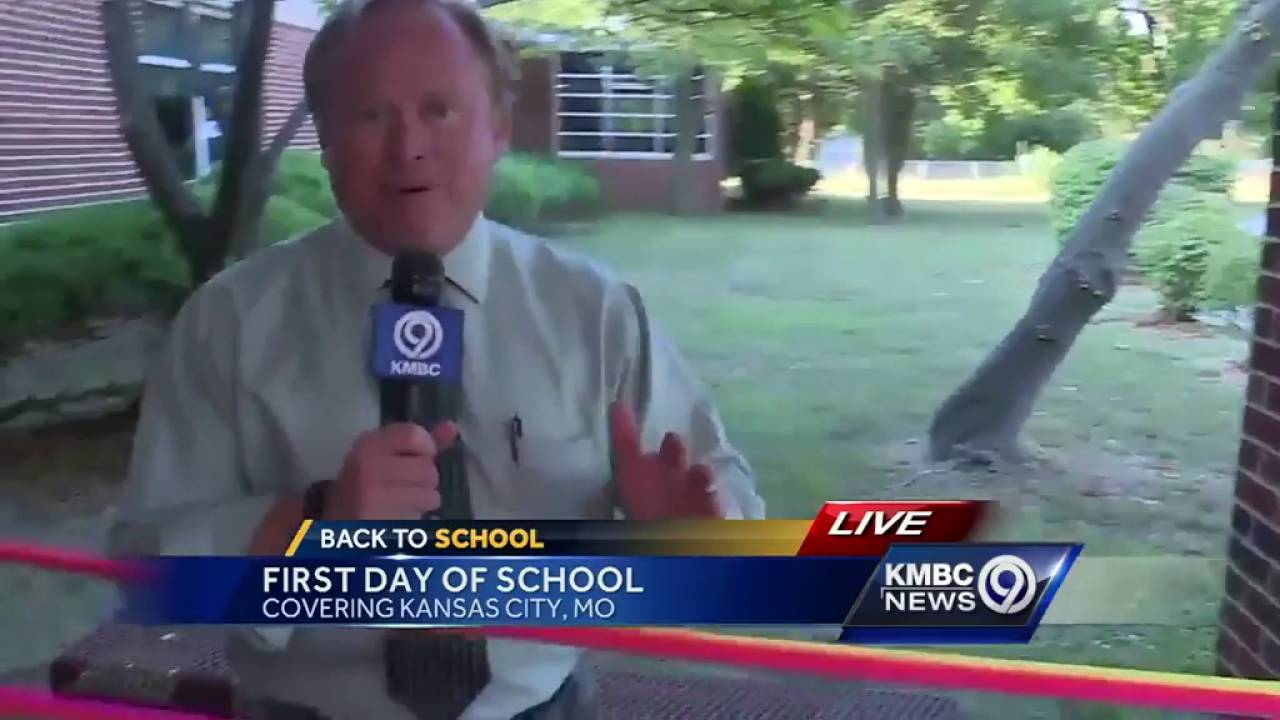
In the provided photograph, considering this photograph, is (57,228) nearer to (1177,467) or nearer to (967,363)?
(967,363)

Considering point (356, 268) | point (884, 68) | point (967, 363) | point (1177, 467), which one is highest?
point (884, 68)

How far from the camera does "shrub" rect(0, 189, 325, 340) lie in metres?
1.53

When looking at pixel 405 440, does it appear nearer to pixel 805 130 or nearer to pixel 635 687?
pixel 635 687

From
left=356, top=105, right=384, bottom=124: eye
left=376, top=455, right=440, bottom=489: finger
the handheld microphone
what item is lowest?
left=376, top=455, right=440, bottom=489: finger

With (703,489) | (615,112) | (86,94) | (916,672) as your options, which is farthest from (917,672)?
(86,94)

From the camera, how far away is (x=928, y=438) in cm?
151

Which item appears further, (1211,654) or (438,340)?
(1211,654)

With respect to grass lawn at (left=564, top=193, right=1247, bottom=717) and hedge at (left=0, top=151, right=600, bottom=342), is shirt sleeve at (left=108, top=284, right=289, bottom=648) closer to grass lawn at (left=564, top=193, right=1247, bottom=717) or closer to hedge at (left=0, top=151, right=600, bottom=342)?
hedge at (left=0, top=151, right=600, bottom=342)

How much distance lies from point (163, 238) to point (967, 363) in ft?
3.49

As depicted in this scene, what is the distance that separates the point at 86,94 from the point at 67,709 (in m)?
0.84

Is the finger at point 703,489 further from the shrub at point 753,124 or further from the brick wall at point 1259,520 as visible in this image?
the brick wall at point 1259,520

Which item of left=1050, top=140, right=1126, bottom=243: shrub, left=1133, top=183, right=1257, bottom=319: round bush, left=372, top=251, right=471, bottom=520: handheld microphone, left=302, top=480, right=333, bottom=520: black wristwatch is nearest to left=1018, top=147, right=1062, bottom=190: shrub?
left=1050, top=140, right=1126, bottom=243: shrub

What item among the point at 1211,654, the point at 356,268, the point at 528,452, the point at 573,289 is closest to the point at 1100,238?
the point at 1211,654

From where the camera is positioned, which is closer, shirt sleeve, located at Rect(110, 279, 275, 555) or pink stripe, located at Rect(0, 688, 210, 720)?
shirt sleeve, located at Rect(110, 279, 275, 555)
